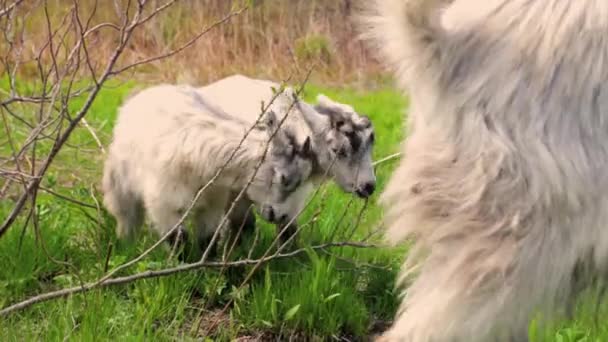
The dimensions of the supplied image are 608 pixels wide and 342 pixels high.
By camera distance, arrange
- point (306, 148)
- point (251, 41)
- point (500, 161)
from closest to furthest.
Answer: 1. point (500, 161)
2. point (306, 148)
3. point (251, 41)

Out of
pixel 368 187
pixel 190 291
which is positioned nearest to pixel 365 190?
pixel 368 187

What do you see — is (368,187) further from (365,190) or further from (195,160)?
(195,160)

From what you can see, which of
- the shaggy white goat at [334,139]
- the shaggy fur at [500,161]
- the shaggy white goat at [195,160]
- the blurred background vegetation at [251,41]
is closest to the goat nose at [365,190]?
the shaggy white goat at [334,139]

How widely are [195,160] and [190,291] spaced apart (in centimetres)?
55

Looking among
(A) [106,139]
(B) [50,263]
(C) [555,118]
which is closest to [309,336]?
(B) [50,263]

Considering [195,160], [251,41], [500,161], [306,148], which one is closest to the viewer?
[500,161]

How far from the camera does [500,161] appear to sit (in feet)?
8.20

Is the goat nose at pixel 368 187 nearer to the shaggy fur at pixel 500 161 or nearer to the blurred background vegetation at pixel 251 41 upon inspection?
the shaggy fur at pixel 500 161

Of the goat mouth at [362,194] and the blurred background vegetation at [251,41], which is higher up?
the goat mouth at [362,194]

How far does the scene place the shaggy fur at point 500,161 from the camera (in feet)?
8.09

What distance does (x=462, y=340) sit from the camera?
2.55 metres

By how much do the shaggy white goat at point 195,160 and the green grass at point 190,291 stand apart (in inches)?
8.6

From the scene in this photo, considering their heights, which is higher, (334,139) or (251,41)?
(334,139)

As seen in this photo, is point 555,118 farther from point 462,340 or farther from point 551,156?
point 462,340
